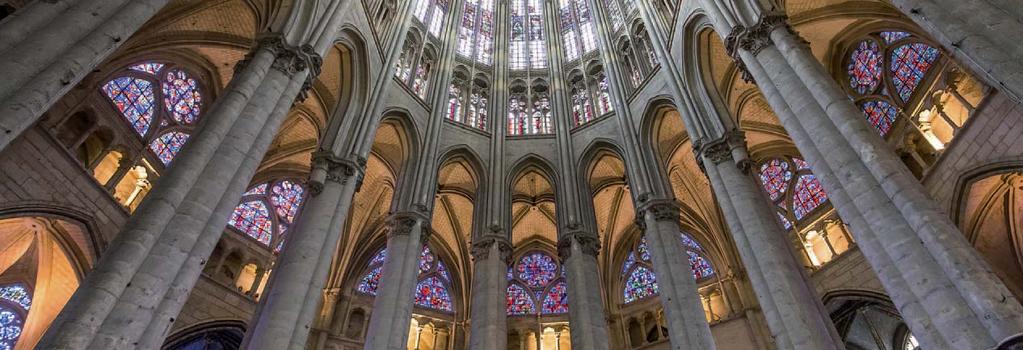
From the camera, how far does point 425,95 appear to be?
55.8 ft

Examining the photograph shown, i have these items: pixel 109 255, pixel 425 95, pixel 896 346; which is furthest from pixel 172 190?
pixel 896 346

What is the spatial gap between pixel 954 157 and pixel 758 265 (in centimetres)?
631

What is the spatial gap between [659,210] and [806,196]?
6.58 m

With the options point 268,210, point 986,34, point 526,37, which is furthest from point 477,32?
point 986,34

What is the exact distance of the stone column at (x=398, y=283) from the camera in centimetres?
1080

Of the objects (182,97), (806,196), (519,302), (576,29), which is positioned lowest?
(519,302)

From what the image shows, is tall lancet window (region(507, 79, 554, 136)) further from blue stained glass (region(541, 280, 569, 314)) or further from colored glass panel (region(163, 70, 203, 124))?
colored glass panel (region(163, 70, 203, 124))

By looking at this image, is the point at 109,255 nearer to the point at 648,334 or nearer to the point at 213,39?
the point at 213,39

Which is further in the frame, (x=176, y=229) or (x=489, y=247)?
(x=489, y=247)

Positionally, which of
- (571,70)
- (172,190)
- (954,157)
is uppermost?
(571,70)

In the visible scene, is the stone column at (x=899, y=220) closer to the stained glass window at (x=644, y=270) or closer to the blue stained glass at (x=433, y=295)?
the stained glass window at (x=644, y=270)

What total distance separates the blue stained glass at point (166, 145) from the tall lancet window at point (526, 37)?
33.8 ft

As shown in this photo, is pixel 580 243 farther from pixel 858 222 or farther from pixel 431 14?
pixel 431 14

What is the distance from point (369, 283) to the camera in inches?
747
